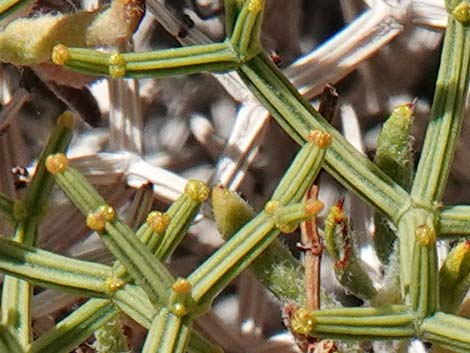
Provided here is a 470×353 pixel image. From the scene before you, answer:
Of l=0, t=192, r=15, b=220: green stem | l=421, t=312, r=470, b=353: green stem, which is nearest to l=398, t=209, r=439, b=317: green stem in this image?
l=421, t=312, r=470, b=353: green stem

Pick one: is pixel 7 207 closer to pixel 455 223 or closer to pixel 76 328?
pixel 76 328

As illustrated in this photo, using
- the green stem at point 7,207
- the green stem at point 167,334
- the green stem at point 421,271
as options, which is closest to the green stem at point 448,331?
the green stem at point 421,271

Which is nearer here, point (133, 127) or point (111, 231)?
point (111, 231)

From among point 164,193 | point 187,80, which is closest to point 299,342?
point 164,193

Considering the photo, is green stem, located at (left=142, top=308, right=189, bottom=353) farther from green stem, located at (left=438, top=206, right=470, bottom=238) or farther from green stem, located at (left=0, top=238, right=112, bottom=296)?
green stem, located at (left=438, top=206, right=470, bottom=238)

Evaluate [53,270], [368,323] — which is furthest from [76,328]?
[368,323]

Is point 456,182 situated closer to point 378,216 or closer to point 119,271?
point 378,216

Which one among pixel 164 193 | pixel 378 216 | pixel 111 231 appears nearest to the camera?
pixel 111 231

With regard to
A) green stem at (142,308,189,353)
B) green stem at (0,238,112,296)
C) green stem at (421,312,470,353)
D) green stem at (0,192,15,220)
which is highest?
green stem at (0,192,15,220)

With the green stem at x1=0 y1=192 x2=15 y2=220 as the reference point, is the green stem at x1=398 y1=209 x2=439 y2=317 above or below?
below

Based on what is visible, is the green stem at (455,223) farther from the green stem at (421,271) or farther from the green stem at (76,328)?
the green stem at (76,328)
